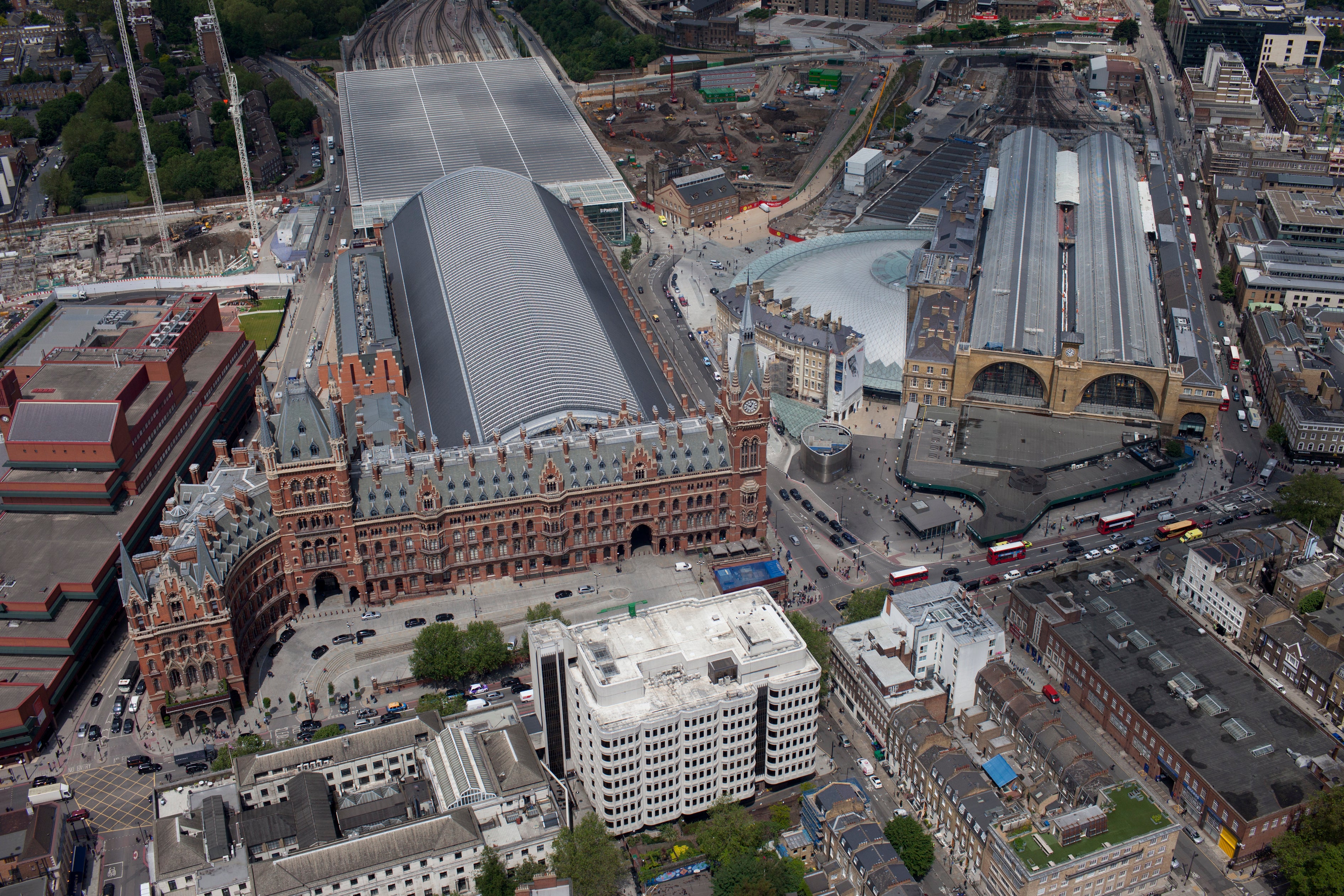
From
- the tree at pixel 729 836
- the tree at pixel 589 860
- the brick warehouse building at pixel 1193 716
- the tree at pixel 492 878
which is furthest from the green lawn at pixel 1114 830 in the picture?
the tree at pixel 492 878

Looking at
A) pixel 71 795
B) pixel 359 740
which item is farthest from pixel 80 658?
pixel 359 740

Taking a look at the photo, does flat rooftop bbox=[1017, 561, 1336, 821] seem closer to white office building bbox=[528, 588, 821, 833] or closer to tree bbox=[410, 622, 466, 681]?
white office building bbox=[528, 588, 821, 833]

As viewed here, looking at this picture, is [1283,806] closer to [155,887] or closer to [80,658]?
[155,887]

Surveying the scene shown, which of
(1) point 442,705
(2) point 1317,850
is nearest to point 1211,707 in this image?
(2) point 1317,850

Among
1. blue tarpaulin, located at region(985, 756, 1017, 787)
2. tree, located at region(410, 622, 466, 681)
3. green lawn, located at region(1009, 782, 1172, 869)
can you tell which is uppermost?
tree, located at region(410, 622, 466, 681)

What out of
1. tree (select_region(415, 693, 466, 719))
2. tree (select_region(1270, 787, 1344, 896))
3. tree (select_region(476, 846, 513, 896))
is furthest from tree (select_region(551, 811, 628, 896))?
tree (select_region(1270, 787, 1344, 896))

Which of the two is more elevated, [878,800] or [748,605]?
[748,605]
